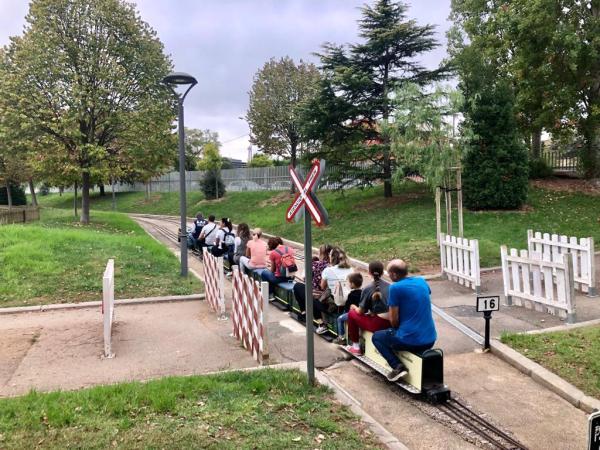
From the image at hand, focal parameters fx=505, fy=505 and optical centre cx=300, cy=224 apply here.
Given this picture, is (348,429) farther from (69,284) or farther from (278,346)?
(69,284)

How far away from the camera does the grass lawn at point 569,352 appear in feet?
18.9

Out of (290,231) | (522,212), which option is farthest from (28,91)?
(522,212)

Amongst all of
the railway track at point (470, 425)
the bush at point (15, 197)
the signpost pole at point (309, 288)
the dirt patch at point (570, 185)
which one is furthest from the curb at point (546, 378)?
the bush at point (15, 197)

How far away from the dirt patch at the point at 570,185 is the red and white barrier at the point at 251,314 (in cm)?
1840

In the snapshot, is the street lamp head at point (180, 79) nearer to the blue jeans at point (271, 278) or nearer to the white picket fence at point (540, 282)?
the blue jeans at point (271, 278)

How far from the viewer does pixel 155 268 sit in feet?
40.7

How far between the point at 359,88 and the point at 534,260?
595 inches

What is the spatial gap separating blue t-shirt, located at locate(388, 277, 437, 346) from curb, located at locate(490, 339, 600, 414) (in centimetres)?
156

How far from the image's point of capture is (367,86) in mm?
22219

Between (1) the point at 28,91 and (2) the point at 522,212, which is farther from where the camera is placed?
(1) the point at 28,91

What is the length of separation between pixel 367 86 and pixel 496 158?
6764 millimetres

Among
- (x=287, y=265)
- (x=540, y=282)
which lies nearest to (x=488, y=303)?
(x=540, y=282)

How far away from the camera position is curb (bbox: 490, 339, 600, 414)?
525cm

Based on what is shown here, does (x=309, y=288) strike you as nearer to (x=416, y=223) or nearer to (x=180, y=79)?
(x=180, y=79)
